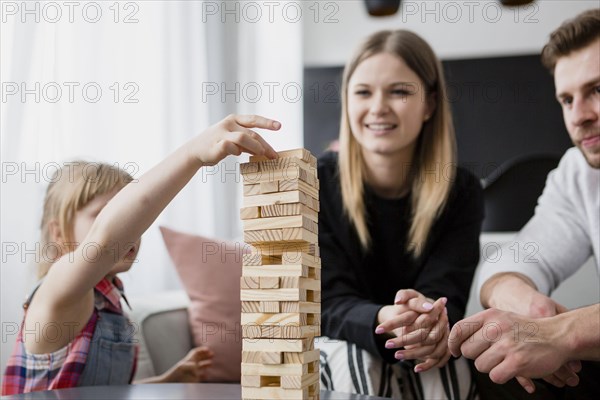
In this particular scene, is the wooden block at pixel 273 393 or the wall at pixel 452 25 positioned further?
the wall at pixel 452 25

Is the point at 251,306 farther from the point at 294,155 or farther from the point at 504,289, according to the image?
the point at 504,289

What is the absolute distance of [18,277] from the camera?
1.81 m

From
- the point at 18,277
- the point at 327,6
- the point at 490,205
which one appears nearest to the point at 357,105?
the point at 18,277

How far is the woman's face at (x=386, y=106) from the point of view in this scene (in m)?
1.82

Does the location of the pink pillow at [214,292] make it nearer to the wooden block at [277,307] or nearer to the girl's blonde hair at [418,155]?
the girl's blonde hair at [418,155]

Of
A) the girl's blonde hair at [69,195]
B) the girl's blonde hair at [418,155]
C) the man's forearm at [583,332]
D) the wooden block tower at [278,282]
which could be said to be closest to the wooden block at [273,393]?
the wooden block tower at [278,282]

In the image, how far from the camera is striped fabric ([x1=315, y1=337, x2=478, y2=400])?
1426mm

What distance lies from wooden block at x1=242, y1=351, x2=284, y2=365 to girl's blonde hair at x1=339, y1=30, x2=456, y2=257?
0.90 metres

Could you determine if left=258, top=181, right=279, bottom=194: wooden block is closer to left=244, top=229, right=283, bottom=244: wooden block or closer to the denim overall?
left=244, top=229, right=283, bottom=244: wooden block

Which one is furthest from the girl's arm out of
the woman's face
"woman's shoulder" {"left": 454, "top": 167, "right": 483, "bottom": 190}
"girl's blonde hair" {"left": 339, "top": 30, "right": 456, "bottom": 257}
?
"woman's shoulder" {"left": 454, "top": 167, "right": 483, "bottom": 190}

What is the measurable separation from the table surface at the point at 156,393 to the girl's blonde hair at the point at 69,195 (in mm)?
441

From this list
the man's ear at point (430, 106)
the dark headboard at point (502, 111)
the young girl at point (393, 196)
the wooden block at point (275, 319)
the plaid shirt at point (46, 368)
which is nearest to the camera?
the wooden block at point (275, 319)

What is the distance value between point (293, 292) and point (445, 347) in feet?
2.05

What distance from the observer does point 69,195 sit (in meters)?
1.51
